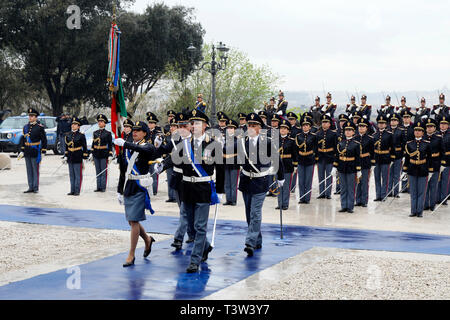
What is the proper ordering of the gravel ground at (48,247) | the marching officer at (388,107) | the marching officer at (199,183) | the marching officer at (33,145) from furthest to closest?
1. the marching officer at (388,107)
2. the marching officer at (33,145)
3. the gravel ground at (48,247)
4. the marching officer at (199,183)

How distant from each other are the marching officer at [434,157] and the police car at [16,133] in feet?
64.7

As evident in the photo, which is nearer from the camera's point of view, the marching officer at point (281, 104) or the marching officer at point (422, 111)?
the marching officer at point (422, 111)

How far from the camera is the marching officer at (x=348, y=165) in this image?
583 inches

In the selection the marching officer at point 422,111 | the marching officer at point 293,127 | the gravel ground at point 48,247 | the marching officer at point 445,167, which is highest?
the marching officer at point 422,111

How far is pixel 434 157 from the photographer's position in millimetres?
14953

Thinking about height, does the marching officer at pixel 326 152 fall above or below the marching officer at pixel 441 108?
below

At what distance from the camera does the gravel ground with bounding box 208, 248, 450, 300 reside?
7.40 m

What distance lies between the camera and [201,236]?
8523 mm

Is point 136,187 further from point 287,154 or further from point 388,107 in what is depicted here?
point 388,107

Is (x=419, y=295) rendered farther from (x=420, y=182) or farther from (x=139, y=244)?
(x=420, y=182)

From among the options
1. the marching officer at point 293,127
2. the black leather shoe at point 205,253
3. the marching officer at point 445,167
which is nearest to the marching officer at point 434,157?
the marching officer at point 445,167

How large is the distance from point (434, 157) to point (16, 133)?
20.0m

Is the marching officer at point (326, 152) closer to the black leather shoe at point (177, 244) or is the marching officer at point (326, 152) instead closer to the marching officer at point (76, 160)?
the marching officer at point (76, 160)
